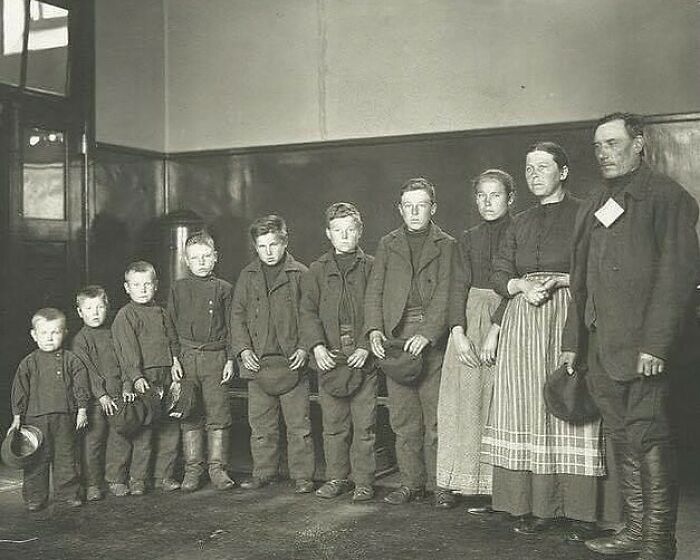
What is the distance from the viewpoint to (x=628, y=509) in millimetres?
3252

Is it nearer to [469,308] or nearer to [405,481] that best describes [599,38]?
[469,308]

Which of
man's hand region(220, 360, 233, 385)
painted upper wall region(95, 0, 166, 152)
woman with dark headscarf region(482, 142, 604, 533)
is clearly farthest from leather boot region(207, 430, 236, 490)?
painted upper wall region(95, 0, 166, 152)

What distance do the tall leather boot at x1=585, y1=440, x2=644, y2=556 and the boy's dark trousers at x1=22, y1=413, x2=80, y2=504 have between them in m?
2.38

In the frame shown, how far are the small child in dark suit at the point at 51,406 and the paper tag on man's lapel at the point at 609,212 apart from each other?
246 cm

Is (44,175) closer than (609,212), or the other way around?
(609,212)

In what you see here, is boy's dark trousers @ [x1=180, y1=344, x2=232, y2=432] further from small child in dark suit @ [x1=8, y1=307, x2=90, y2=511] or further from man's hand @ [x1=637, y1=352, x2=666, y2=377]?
man's hand @ [x1=637, y1=352, x2=666, y2=377]

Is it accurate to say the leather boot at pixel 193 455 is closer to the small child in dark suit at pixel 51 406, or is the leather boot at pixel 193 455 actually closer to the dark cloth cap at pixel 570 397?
the small child in dark suit at pixel 51 406

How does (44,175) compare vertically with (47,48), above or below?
below

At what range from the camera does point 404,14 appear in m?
5.99

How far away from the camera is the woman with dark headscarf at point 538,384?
339 centimetres

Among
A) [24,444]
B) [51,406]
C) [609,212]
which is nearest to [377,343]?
[609,212]

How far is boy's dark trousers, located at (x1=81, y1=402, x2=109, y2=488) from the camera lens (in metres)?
4.21

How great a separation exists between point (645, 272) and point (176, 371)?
7.70 feet

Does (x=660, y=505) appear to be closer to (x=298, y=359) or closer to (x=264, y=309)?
(x=298, y=359)
